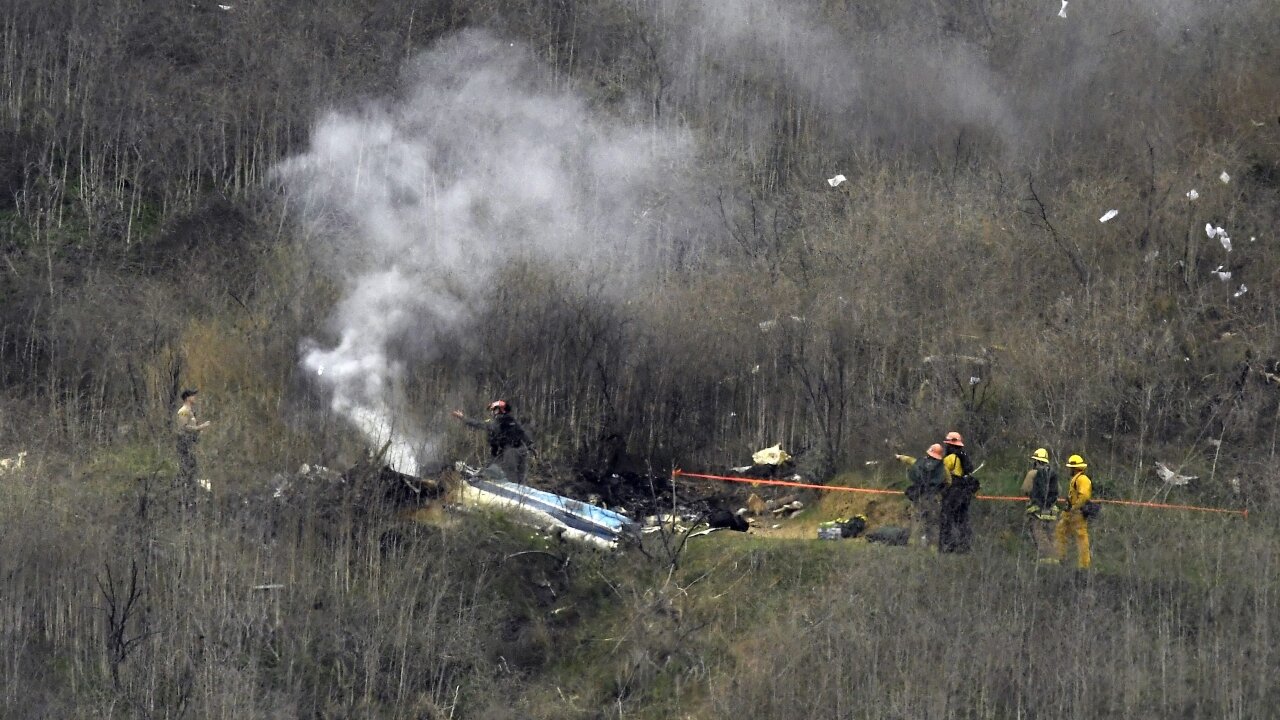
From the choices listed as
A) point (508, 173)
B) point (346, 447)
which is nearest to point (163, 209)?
point (508, 173)

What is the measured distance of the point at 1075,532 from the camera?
50.7 ft

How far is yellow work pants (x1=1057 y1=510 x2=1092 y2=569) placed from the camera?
1526 centimetres

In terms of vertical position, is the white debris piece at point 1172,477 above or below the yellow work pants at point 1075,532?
above

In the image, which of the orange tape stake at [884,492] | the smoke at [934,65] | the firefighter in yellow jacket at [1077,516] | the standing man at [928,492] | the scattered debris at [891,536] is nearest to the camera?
the firefighter in yellow jacket at [1077,516]

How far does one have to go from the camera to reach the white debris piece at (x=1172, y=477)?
55.5ft

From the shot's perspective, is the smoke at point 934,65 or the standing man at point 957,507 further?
the smoke at point 934,65

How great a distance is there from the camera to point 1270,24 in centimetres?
2309

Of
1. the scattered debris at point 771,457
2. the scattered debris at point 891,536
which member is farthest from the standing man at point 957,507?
the scattered debris at point 771,457

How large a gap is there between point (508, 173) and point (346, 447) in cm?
618

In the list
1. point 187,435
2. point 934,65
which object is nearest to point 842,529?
point 187,435

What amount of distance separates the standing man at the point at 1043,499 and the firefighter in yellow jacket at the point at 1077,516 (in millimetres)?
102

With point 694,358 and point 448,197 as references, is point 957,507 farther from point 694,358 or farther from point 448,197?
point 448,197

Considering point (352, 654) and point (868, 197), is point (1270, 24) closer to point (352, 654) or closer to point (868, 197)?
point (868, 197)

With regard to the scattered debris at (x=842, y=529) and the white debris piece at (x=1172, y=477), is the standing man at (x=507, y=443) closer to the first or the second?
the scattered debris at (x=842, y=529)
